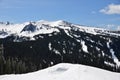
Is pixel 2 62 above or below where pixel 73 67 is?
below

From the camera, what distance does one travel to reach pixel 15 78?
36.8 m

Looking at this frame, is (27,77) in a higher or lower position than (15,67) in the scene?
higher

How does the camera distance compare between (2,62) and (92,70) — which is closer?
(92,70)

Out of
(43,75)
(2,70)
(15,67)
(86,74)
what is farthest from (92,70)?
(15,67)

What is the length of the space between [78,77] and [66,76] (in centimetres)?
179

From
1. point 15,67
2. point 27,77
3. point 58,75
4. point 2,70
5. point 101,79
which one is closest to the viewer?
point 101,79

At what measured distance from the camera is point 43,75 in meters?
34.7

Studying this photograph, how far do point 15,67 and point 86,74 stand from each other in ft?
262

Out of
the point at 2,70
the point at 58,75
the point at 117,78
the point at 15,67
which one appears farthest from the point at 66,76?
the point at 15,67

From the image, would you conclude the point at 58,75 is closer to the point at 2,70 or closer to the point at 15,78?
the point at 15,78

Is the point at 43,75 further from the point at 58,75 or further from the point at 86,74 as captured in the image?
the point at 86,74

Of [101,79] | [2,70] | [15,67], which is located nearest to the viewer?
[101,79]

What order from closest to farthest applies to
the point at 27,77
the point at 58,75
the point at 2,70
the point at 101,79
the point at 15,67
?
the point at 101,79, the point at 58,75, the point at 27,77, the point at 2,70, the point at 15,67

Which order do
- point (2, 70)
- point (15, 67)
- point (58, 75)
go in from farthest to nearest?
point (15, 67), point (2, 70), point (58, 75)
